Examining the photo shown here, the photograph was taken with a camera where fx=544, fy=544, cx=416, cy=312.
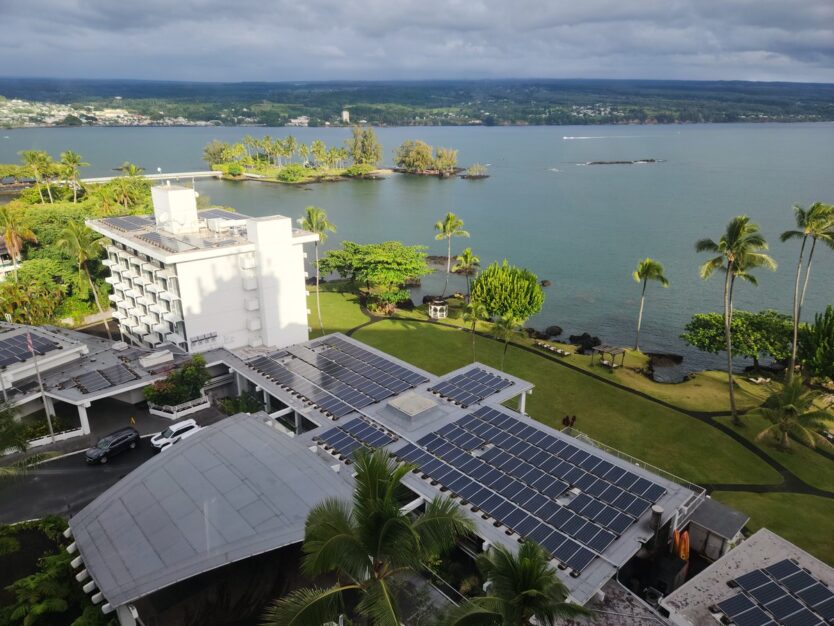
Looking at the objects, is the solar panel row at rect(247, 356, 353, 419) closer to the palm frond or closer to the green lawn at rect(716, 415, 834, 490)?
the palm frond

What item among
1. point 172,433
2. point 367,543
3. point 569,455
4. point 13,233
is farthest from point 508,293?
Answer: point 13,233

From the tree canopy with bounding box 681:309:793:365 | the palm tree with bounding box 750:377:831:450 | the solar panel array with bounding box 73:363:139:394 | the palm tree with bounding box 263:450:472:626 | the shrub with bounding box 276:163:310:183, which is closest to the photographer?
the palm tree with bounding box 263:450:472:626

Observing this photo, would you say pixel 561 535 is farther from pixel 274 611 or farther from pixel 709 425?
pixel 709 425

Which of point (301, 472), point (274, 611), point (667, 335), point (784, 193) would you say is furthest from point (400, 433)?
point (784, 193)

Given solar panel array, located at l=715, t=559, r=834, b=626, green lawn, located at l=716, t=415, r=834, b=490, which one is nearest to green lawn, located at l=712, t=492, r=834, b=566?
green lawn, located at l=716, t=415, r=834, b=490

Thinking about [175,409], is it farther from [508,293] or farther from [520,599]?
[520,599]

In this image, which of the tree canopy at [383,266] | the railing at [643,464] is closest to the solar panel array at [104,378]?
the tree canopy at [383,266]
